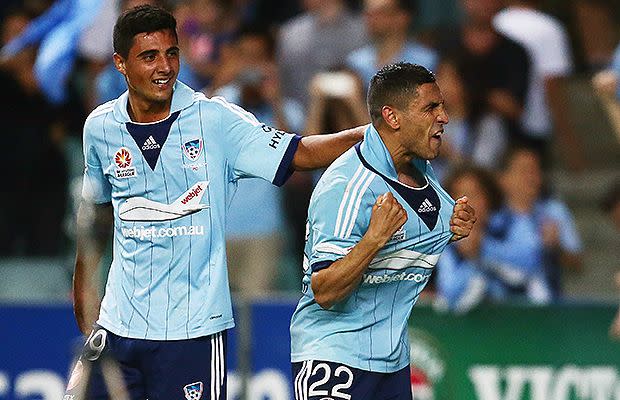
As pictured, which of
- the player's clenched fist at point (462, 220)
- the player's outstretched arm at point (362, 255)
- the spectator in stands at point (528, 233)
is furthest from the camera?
the spectator in stands at point (528, 233)

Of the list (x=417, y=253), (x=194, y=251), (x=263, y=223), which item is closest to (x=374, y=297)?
(x=417, y=253)

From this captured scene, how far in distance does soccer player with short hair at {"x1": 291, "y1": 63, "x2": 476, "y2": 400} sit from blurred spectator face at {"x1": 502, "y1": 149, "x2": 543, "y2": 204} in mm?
3505

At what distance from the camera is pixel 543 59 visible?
32.8ft

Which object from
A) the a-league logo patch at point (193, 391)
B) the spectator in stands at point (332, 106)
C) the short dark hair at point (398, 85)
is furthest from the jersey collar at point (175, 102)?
the spectator in stands at point (332, 106)

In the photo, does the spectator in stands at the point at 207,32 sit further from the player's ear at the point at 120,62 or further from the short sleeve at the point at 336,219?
the short sleeve at the point at 336,219

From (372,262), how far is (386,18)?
412 centimetres

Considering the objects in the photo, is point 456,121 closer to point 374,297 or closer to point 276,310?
point 276,310

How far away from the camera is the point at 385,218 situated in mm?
5523

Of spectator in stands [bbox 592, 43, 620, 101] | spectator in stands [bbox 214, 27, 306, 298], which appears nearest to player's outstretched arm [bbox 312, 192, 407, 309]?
spectator in stands [bbox 592, 43, 620, 101]

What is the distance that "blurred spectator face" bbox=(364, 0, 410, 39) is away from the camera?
966 cm

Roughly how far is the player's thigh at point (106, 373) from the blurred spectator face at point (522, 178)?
13.2 feet

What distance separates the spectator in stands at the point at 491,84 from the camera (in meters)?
9.77

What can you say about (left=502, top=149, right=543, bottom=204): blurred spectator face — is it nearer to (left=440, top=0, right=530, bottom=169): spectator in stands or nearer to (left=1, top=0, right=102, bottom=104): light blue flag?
(left=440, top=0, right=530, bottom=169): spectator in stands

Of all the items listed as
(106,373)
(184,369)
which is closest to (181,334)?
(184,369)
